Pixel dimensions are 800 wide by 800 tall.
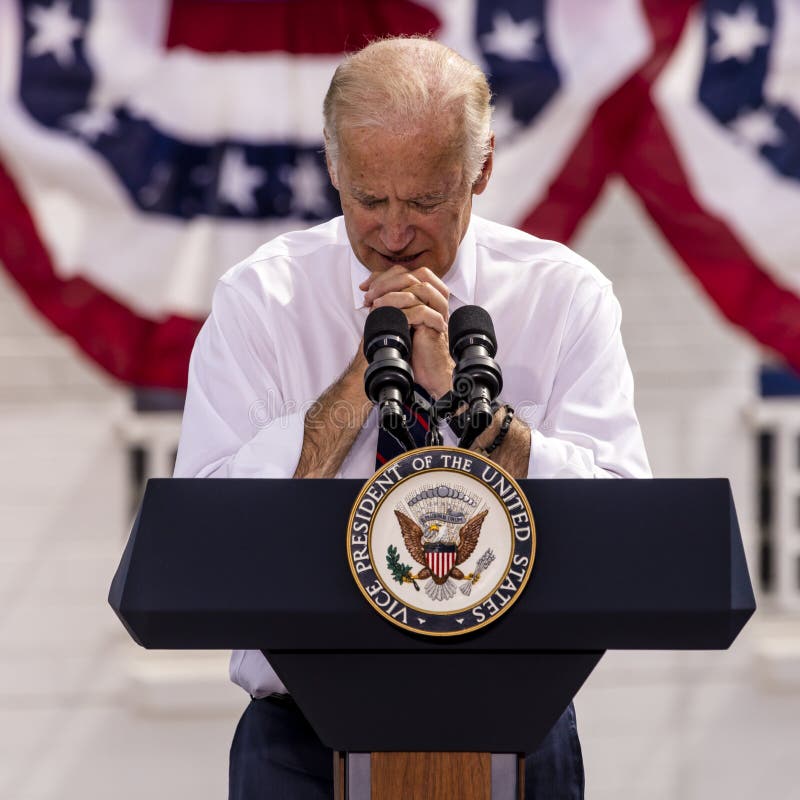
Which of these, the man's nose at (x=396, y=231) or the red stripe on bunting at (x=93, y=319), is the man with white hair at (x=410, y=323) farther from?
the red stripe on bunting at (x=93, y=319)

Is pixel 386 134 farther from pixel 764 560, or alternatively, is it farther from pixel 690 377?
pixel 764 560

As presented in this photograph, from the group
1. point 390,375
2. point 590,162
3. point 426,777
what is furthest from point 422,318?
point 590,162

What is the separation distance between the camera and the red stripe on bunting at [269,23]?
4.86 metres

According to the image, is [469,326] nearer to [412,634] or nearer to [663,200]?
[412,634]

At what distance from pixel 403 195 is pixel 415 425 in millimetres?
353

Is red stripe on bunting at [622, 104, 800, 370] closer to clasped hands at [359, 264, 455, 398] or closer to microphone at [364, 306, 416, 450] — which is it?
clasped hands at [359, 264, 455, 398]

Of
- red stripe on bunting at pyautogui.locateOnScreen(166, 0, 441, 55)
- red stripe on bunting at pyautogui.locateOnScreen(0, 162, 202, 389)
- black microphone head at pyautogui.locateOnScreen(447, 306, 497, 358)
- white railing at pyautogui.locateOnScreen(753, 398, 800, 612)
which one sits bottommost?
white railing at pyautogui.locateOnScreen(753, 398, 800, 612)

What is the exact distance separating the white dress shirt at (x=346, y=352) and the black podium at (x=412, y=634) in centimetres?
27

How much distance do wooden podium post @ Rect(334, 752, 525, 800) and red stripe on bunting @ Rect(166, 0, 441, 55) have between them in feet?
11.8

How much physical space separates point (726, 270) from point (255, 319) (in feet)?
10.4

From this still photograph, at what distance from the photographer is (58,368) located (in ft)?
18.0

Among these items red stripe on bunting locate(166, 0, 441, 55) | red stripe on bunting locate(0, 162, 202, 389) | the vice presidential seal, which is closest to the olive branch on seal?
the vice presidential seal

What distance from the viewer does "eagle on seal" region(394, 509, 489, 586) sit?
156cm

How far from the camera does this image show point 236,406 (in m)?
2.10
